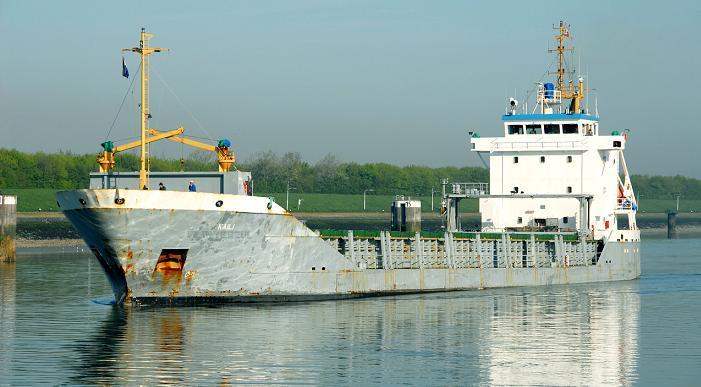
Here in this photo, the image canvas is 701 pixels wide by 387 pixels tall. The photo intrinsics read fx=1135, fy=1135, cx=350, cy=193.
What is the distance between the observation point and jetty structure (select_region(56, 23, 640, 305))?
1421 inches

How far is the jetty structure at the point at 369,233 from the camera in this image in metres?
36.1

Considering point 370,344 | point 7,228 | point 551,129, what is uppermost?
point 551,129

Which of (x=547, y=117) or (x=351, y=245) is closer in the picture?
(x=351, y=245)

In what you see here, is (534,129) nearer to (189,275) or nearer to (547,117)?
(547,117)

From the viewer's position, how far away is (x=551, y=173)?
173 feet

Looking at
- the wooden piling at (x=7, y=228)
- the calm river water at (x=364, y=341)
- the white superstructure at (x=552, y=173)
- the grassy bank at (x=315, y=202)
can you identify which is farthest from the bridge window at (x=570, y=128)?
the grassy bank at (x=315, y=202)

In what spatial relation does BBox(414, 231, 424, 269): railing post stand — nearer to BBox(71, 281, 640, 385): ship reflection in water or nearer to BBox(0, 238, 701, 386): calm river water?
BBox(0, 238, 701, 386): calm river water

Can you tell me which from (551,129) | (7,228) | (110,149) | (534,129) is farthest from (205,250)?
(7,228)

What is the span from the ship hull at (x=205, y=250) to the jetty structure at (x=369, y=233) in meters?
0.04

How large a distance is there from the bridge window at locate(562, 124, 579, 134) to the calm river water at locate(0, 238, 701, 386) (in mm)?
10362

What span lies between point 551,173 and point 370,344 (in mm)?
24861

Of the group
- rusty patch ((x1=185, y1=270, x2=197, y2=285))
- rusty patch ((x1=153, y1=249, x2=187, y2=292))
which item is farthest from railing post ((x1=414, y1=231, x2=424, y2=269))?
rusty patch ((x1=153, y1=249, x2=187, y2=292))

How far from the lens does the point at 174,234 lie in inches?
1421

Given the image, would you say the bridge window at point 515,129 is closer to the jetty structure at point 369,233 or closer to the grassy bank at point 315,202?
the jetty structure at point 369,233
